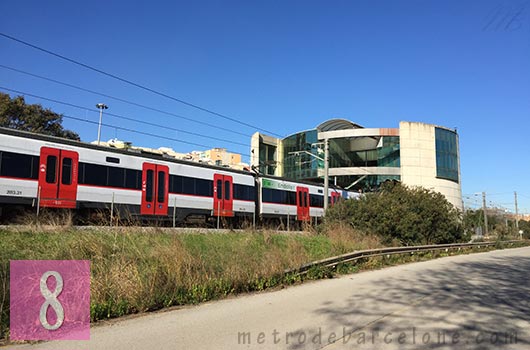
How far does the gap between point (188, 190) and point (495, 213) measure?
91579mm

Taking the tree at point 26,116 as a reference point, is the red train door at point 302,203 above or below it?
below

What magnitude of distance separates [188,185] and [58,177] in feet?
21.3

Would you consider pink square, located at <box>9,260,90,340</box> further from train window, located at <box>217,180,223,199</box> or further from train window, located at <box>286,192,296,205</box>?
train window, located at <box>286,192,296,205</box>

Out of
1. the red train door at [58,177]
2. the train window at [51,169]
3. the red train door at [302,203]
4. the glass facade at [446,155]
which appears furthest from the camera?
the glass facade at [446,155]

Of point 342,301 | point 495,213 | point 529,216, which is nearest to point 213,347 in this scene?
point 342,301

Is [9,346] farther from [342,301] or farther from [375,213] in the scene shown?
[375,213]

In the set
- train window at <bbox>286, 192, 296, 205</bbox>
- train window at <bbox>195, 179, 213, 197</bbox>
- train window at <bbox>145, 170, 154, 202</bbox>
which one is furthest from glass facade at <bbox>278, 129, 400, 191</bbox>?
train window at <bbox>145, 170, 154, 202</bbox>

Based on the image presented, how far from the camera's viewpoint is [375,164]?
221 ft

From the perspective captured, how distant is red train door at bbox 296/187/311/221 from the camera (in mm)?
29031

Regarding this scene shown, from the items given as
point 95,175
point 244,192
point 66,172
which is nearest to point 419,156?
point 244,192

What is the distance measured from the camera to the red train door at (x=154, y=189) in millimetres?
18359

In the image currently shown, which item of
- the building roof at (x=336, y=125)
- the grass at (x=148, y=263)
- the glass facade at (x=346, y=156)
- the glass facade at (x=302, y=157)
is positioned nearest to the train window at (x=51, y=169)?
the grass at (x=148, y=263)

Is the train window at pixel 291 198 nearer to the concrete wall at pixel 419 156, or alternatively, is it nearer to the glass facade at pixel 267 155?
the concrete wall at pixel 419 156

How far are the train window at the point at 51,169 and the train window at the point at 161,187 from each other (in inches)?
189
